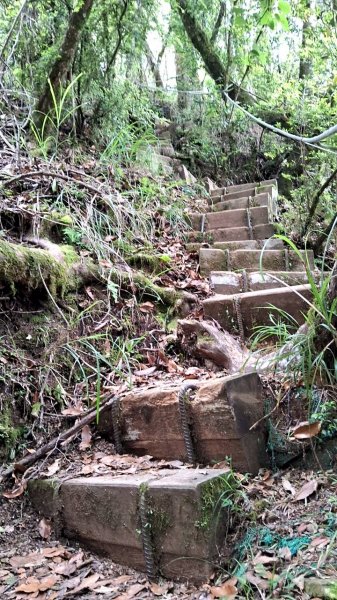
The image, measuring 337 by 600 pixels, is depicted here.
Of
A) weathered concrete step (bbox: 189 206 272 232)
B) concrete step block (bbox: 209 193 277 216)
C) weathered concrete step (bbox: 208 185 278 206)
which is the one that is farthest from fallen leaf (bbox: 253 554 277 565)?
weathered concrete step (bbox: 208 185 278 206)

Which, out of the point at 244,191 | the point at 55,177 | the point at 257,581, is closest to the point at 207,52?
the point at 244,191

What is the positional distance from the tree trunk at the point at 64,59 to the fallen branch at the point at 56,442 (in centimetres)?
297

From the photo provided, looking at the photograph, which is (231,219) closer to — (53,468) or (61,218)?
(61,218)


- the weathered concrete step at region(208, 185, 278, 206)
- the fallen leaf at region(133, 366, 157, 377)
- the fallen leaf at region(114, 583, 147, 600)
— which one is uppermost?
the weathered concrete step at region(208, 185, 278, 206)

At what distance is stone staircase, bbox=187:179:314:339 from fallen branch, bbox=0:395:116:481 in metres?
0.96

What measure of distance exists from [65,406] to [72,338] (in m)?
0.43

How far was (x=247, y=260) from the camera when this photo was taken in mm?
4008

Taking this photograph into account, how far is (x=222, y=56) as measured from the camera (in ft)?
23.4

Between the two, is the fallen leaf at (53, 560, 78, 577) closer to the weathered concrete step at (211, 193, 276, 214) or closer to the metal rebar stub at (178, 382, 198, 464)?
the metal rebar stub at (178, 382, 198, 464)

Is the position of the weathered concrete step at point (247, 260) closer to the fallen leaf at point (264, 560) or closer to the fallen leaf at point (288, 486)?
the fallen leaf at point (288, 486)

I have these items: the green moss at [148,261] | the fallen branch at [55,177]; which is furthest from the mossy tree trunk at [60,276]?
the fallen branch at [55,177]

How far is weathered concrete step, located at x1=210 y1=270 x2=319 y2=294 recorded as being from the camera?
3324 millimetres

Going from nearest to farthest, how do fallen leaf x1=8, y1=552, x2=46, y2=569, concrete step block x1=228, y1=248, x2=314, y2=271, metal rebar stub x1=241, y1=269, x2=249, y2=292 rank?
fallen leaf x1=8, y1=552, x2=46, y2=569, metal rebar stub x1=241, y1=269, x2=249, y2=292, concrete step block x1=228, y1=248, x2=314, y2=271

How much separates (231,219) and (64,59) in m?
2.35
